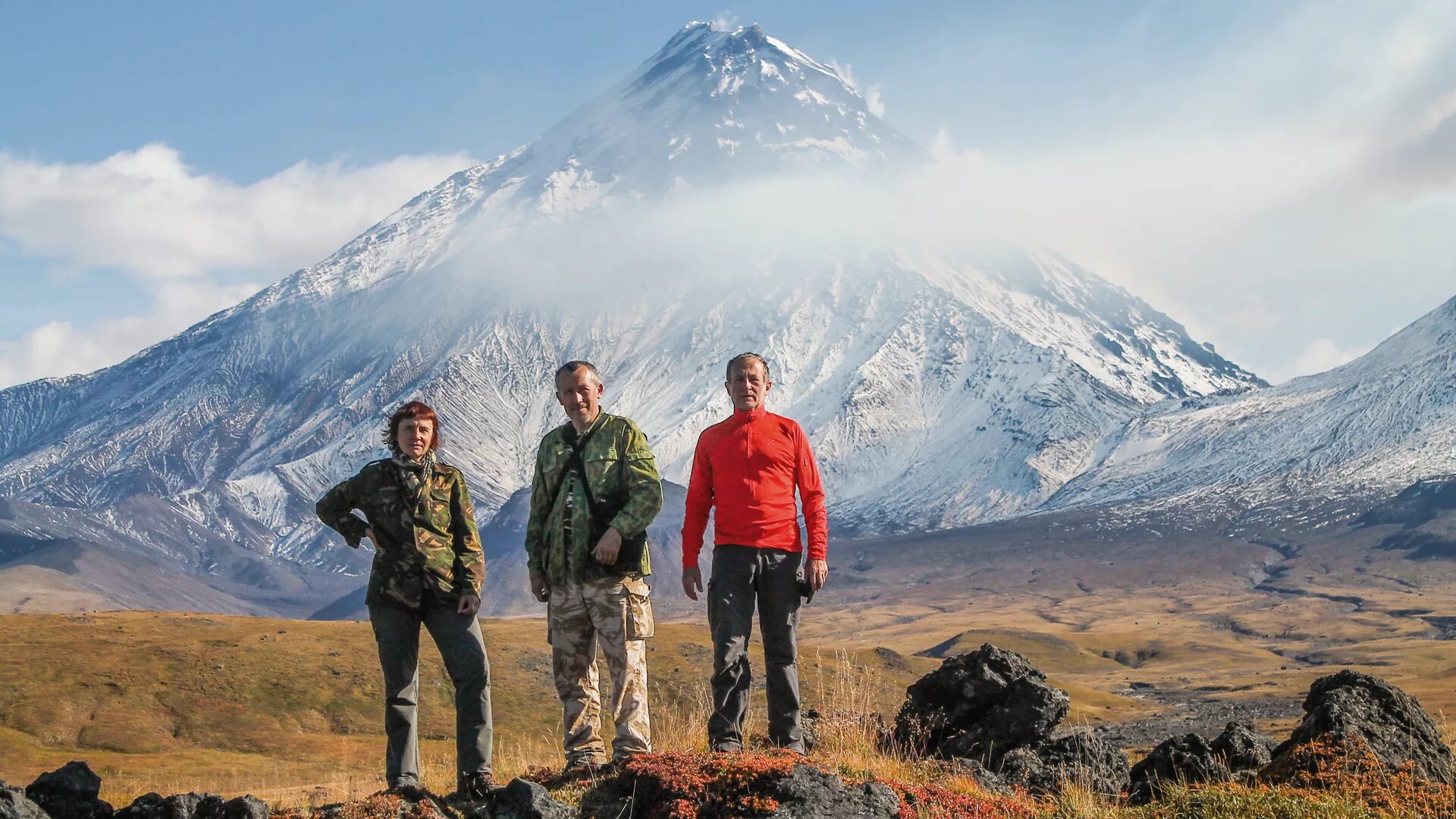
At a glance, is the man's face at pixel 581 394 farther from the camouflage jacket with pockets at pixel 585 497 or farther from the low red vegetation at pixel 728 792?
the low red vegetation at pixel 728 792

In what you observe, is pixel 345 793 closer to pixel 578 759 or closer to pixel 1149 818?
pixel 578 759

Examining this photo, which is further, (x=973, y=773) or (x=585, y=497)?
(x=973, y=773)

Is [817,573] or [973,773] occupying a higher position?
A: [817,573]

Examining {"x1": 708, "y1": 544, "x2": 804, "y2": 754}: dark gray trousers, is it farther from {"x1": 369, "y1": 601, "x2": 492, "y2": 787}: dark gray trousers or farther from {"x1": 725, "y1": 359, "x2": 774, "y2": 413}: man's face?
{"x1": 369, "y1": 601, "x2": 492, "y2": 787}: dark gray trousers

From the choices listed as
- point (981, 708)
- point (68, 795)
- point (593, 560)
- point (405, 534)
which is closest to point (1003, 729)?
point (981, 708)

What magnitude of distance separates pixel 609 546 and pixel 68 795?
152 inches

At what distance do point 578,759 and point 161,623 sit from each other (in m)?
57.9

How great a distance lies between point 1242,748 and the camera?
10430 mm

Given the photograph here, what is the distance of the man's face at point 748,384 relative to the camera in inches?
385

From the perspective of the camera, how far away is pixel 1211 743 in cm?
1077

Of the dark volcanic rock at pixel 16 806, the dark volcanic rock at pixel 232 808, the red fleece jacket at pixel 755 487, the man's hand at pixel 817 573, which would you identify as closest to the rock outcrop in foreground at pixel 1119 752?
the man's hand at pixel 817 573

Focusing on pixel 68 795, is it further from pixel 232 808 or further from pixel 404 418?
pixel 404 418

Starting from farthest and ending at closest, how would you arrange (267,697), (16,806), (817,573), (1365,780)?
(267,697) < (817,573) < (1365,780) < (16,806)

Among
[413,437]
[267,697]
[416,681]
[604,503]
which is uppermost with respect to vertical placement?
[413,437]
